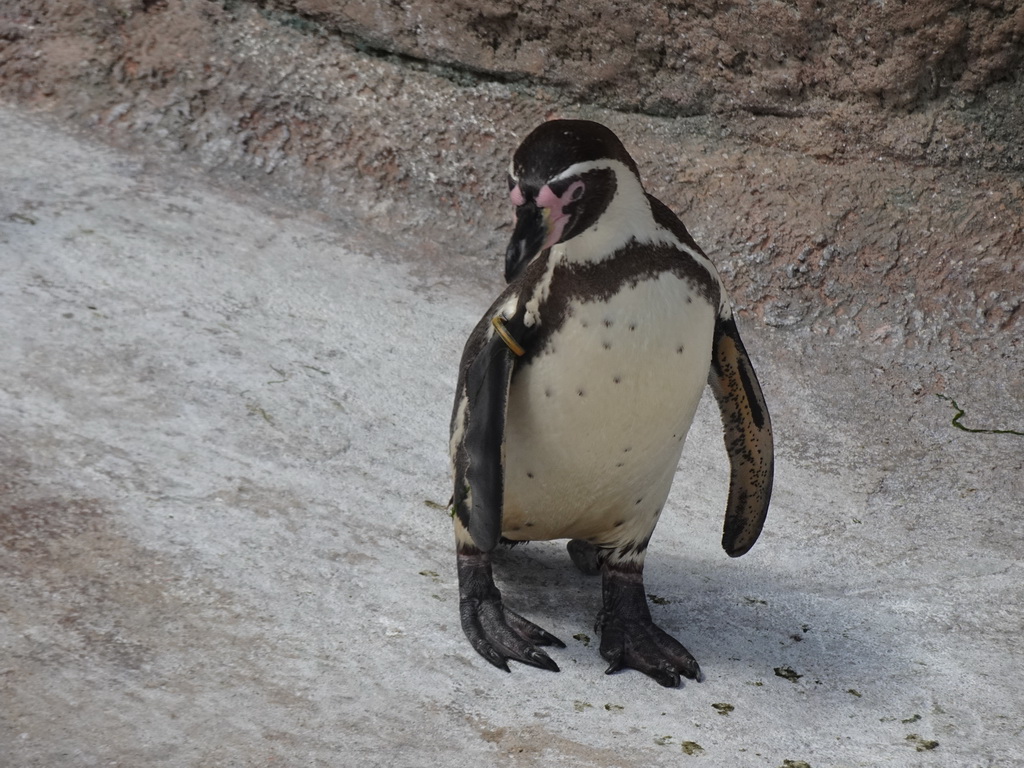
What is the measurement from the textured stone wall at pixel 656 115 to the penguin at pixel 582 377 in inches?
80.8

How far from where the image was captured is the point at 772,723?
239 cm

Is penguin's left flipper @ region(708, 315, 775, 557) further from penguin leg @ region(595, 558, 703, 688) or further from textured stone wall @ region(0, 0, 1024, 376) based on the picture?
textured stone wall @ region(0, 0, 1024, 376)

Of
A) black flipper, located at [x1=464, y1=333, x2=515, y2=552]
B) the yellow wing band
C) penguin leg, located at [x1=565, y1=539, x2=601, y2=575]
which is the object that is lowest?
penguin leg, located at [x1=565, y1=539, x2=601, y2=575]

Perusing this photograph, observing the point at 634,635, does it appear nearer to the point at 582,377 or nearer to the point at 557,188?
the point at 582,377

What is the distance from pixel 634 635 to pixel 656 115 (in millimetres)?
2800

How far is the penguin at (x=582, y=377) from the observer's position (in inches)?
93.5

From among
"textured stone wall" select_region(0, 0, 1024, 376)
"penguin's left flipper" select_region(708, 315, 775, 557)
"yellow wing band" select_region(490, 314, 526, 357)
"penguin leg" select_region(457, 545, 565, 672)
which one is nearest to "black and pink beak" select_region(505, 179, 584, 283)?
"yellow wing band" select_region(490, 314, 526, 357)

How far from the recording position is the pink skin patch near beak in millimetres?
2357

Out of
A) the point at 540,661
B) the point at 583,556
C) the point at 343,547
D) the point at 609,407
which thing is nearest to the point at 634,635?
the point at 540,661

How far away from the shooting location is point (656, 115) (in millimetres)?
4891

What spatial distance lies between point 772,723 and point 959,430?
6.31ft

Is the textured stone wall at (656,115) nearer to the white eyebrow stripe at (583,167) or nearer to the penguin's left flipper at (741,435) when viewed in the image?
the penguin's left flipper at (741,435)

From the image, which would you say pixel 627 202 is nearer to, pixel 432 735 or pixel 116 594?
pixel 432 735

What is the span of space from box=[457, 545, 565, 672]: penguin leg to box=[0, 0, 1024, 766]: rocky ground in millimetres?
40
